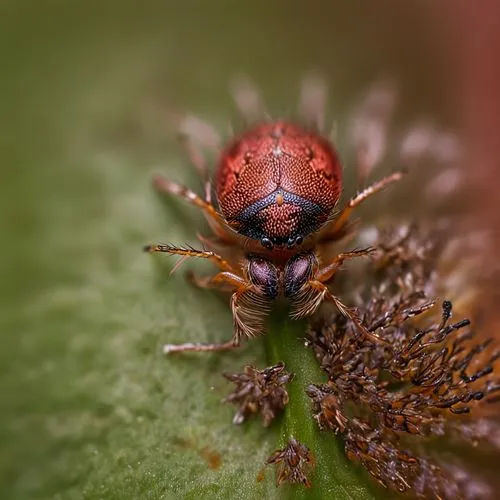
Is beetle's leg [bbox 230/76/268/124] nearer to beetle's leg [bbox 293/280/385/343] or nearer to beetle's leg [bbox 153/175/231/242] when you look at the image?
beetle's leg [bbox 153/175/231/242]

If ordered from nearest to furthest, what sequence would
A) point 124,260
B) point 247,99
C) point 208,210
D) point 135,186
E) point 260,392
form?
point 260,392
point 208,210
point 124,260
point 135,186
point 247,99

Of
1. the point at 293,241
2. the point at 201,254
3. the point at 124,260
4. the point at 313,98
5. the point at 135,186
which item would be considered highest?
the point at 313,98

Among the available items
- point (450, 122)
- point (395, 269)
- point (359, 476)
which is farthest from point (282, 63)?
point (359, 476)

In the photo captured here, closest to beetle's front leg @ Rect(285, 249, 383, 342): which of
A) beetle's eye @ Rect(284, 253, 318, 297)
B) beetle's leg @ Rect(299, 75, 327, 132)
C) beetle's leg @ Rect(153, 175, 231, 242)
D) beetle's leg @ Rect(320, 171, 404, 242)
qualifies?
beetle's eye @ Rect(284, 253, 318, 297)

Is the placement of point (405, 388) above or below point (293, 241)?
below

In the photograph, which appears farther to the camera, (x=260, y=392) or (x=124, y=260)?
(x=124, y=260)

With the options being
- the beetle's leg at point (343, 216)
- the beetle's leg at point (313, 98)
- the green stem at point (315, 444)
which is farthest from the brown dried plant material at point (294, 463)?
the beetle's leg at point (313, 98)

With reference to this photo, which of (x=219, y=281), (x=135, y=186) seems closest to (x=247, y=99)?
(x=135, y=186)

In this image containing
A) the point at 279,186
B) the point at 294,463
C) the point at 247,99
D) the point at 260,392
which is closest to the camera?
the point at 294,463

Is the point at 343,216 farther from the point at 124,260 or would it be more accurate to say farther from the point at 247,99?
the point at 247,99
